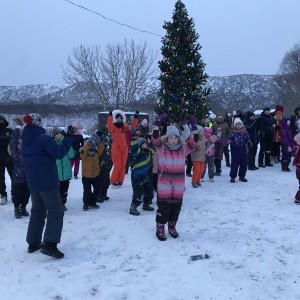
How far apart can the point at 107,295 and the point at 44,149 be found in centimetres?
209

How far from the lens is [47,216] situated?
A: 4.54 meters

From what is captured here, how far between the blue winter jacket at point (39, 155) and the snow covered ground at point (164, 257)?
107 cm

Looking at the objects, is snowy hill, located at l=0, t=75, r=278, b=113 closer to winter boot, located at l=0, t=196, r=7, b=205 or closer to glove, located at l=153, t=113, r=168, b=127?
winter boot, located at l=0, t=196, r=7, b=205

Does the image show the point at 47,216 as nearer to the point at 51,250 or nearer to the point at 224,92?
the point at 51,250

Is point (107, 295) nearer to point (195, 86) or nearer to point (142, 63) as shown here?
point (195, 86)

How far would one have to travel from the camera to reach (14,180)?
245 inches

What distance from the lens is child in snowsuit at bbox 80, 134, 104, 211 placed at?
6656mm

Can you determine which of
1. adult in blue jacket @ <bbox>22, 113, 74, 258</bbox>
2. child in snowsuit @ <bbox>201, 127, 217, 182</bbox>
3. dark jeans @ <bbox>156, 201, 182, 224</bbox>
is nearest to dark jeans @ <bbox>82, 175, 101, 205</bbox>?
adult in blue jacket @ <bbox>22, 113, 74, 258</bbox>

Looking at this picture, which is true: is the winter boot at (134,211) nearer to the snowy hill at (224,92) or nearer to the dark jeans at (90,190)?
the dark jeans at (90,190)

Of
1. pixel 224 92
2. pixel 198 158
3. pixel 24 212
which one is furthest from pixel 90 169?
pixel 224 92

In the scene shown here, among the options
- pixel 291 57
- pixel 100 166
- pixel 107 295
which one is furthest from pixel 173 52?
pixel 291 57

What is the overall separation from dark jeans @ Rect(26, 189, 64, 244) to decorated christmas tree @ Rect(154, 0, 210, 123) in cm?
528

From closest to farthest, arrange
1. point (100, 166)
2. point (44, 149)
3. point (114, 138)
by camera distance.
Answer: point (44, 149)
point (100, 166)
point (114, 138)

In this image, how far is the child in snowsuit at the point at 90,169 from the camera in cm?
666
